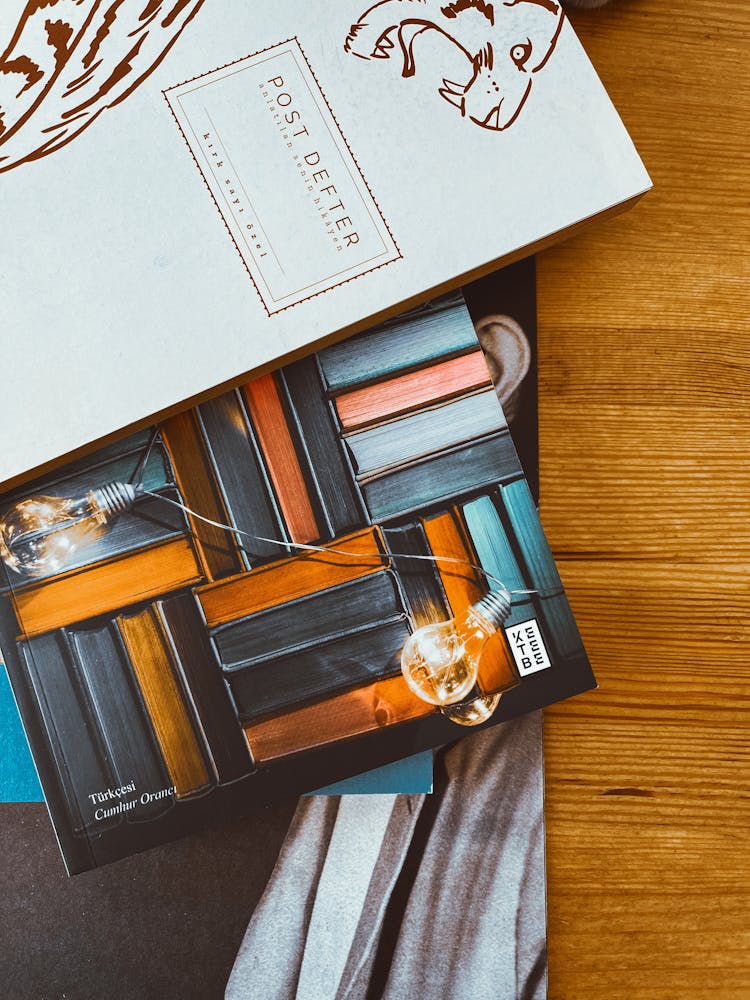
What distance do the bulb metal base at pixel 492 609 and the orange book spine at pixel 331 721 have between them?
0.18ft

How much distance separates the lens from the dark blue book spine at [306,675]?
394mm

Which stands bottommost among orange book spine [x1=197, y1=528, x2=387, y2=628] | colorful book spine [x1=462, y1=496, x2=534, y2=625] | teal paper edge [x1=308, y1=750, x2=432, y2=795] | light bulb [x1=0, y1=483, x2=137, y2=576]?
teal paper edge [x1=308, y1=750, x2=432, y2=795]

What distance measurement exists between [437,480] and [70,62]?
A: 11.0 inches

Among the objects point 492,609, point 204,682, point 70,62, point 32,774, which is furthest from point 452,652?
point 70,62

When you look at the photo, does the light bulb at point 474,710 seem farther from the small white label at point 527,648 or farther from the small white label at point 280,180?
the small white label at point 280,180

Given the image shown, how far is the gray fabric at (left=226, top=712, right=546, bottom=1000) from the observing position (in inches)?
15.9

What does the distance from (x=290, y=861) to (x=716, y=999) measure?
24cm

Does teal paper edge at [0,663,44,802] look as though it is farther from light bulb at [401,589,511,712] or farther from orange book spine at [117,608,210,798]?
light bulb at [401,589,511,712]

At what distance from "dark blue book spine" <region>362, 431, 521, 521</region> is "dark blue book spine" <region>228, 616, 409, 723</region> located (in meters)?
0.07

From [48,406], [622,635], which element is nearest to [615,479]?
[622,635]

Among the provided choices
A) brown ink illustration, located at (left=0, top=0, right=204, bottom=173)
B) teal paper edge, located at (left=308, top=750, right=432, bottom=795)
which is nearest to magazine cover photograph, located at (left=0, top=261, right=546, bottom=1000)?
teal paper edge, located at (left=308, top=750, right=432, bottom=795)

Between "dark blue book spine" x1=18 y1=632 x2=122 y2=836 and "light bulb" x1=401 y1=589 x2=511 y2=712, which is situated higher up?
"dark blue book spine" x1=18 y1=632 x2=122 y2=836

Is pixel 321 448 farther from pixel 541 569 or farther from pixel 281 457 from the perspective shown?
pixel 541 569

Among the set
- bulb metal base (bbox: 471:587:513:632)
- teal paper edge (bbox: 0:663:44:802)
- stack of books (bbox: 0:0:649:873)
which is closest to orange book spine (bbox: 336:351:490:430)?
stack of books (bbox: 0:0:649:873)
